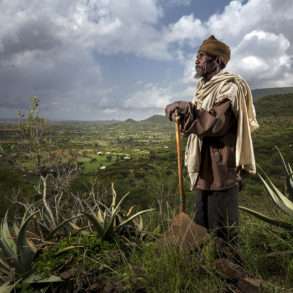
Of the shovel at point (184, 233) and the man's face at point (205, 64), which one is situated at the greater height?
the man's face at point (205, 64)

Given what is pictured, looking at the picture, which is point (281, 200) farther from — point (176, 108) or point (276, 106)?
point (276, 106)

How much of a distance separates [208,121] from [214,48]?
64 centimetres

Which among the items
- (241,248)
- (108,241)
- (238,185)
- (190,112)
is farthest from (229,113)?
(108,241)

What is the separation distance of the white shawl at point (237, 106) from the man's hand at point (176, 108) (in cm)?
24

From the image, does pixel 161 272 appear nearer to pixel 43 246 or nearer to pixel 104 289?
pixel 104 289

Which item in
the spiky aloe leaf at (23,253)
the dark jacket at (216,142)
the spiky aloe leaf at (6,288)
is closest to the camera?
the spiky aloe leaf at (6,288)

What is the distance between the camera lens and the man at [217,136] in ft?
7.45

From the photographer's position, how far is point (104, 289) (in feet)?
6.86

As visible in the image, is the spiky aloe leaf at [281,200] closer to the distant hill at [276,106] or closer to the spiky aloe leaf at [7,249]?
the spiky aloe leaf at [7,249]

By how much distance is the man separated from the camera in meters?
2.27

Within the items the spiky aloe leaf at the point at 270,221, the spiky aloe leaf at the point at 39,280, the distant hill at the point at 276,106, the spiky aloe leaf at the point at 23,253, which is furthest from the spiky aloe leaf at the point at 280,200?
the distant hill at the point at 276,106

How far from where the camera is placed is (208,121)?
2209 mm

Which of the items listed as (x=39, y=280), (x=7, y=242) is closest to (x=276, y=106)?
(x=7, y=242)

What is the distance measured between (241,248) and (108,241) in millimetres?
1182
